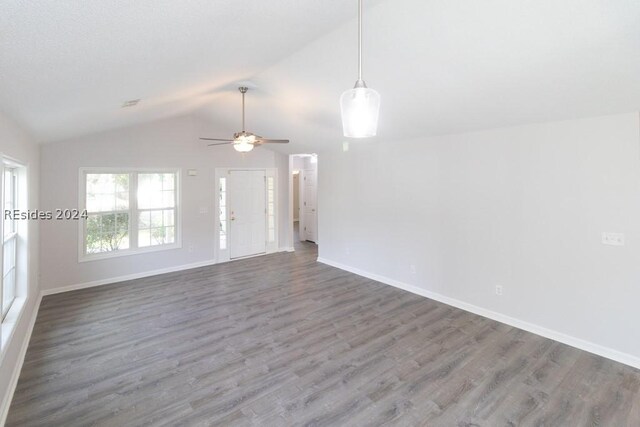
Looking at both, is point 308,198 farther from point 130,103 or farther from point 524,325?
point 524,325

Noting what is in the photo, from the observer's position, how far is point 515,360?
312cm

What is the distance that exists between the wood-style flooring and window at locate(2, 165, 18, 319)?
24.6 inches

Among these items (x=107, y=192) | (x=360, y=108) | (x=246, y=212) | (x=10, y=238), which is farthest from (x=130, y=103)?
(x=246, y=212)

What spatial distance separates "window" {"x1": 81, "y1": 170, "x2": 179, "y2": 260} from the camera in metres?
5.36

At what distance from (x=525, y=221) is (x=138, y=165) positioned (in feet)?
20.0

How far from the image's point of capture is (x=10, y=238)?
10.7ft

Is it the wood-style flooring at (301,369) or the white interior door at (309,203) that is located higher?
the white interior door at (309,203)

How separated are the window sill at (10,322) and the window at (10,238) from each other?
5 cm

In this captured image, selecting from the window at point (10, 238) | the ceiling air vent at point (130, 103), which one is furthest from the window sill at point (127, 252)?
the ceiling air vent at point (130, 103)

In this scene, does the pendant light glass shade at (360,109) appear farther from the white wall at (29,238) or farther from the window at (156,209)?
the window at (156,209)

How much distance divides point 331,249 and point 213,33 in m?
5.22

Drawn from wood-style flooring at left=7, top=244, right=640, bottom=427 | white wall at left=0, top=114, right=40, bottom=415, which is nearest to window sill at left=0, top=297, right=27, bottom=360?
white wall at left=0, top=114, right=40, bottom=415

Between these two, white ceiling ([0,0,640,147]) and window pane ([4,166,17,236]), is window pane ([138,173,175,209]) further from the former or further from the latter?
window pane ([4,166,17,236])

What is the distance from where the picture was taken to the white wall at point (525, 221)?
311cm
